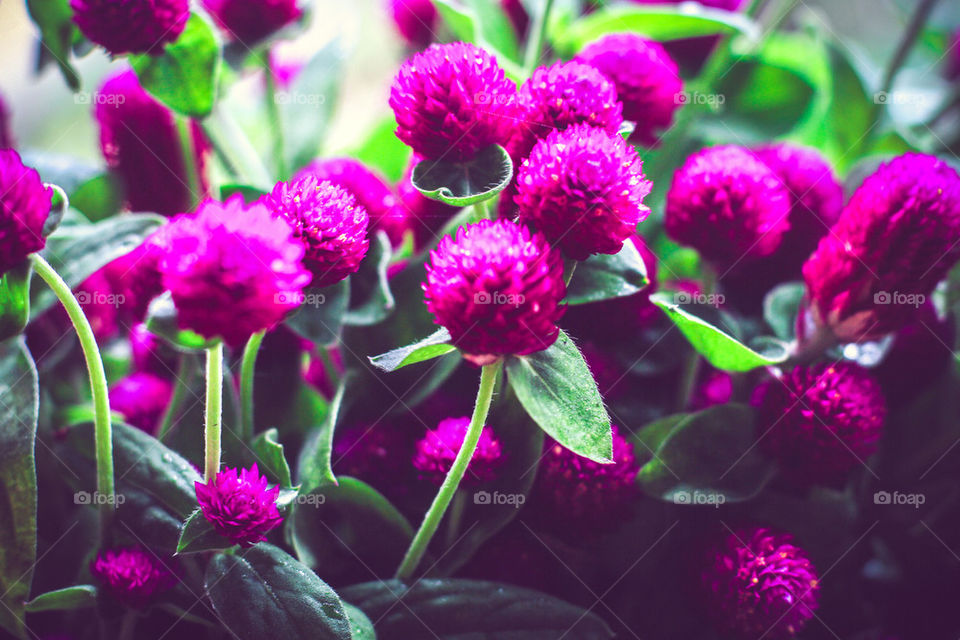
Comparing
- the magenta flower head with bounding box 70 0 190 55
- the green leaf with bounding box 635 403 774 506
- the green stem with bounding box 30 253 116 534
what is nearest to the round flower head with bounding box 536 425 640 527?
the green leaf with bounding box 635 403 774 506

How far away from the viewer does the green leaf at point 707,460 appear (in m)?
0.44

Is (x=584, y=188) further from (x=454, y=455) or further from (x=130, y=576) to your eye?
(x=130, y=576)

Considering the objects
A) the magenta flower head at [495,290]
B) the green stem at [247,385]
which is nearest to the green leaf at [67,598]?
the green stem at [247,385]

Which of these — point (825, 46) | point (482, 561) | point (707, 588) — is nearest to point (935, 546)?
point (707, 588)

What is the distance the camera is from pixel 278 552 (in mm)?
389

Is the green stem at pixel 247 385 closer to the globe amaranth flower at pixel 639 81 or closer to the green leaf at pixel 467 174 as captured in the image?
the green leaf at pixel 467 174

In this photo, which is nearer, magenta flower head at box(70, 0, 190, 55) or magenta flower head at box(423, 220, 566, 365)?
magenta flower head at box(423, 220, 566, 365)

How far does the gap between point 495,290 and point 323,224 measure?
0.30 feet

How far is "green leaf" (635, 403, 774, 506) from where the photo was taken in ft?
1.43

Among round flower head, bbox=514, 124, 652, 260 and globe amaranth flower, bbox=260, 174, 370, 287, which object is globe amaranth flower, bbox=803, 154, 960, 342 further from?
globe amaranth flower, bbox=260, 174, 370, 287

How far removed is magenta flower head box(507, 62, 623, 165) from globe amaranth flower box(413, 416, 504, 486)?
0.54ft

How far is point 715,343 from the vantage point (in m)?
0.43

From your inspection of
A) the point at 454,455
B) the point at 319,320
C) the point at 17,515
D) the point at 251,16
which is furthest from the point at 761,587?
the point at 251,16

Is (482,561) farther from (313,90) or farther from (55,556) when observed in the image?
(313,90)
